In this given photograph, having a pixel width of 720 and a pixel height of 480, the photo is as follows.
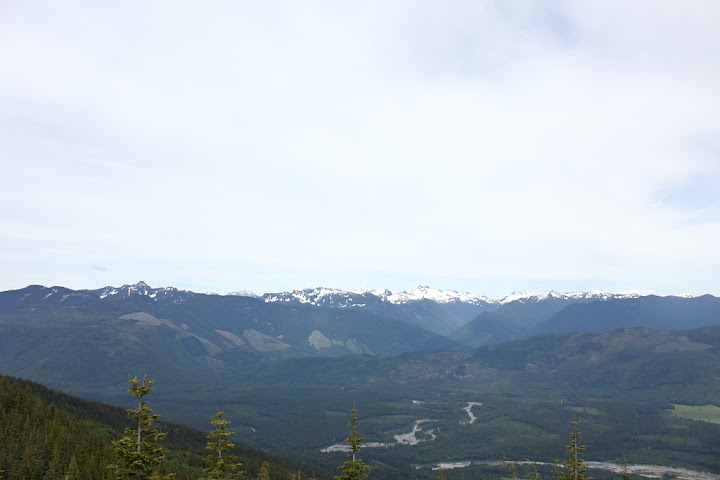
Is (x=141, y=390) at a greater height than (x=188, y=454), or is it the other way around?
(x=141, y=390)

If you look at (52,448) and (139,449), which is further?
(52,448)

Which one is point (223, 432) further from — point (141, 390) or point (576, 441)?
point (576, 441)

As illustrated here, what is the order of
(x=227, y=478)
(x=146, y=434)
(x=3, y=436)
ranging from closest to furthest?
(x=146, y=434) → (x=227, y=478) → (x=3, y=436)

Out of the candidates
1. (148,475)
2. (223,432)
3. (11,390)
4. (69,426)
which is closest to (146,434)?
(148,475)

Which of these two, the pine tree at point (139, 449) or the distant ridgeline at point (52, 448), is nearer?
the pine tree at point (139, 449)

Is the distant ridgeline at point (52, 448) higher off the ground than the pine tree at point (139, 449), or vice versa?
the pine tree at point (139, 449)

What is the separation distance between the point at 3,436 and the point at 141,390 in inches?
4585

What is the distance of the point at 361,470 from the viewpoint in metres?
49.1

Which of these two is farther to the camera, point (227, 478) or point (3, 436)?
point (3, 436)

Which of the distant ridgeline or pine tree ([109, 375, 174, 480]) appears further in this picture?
the distant ridgeline

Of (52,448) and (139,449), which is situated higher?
(139,449)

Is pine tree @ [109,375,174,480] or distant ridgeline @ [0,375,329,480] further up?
pine tree @ [109,375,174,480]

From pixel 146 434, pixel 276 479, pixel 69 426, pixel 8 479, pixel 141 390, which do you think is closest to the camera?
pixel 141 390

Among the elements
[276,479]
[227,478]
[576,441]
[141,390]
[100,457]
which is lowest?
[276,479]
